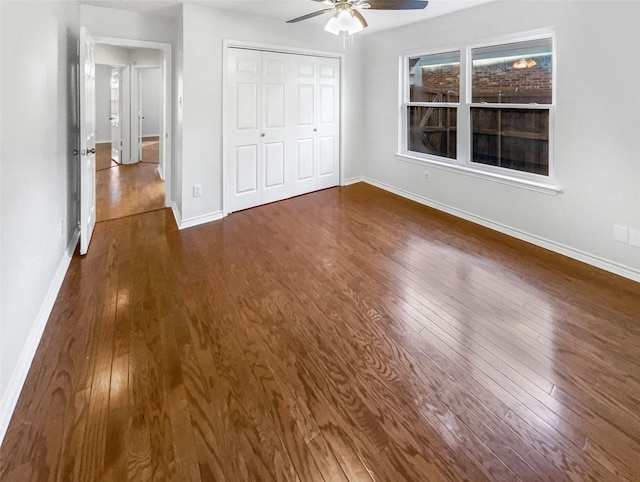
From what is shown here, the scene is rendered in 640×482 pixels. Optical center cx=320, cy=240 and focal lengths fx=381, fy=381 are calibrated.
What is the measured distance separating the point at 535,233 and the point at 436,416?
9.31 feet

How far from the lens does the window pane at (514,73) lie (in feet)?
12.0

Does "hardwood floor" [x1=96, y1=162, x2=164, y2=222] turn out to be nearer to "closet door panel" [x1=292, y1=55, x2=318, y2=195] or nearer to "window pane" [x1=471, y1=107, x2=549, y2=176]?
"closet door panel" [x1=292, y1=55, x2=318, y2=195]

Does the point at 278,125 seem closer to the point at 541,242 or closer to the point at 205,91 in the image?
the point at 205,91

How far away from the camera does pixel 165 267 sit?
3.29m

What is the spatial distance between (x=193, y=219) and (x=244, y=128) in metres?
1.33

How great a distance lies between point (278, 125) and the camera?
16.9 feet

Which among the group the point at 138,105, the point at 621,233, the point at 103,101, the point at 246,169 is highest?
the point at 103,101

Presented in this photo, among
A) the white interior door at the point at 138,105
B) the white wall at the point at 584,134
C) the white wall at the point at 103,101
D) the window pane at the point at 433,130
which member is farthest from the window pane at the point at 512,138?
the white wall at the point at 103,101

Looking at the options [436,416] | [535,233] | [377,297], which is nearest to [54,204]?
[377,297]

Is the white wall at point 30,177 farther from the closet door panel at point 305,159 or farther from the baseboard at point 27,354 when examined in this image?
the closet door panel at point 305,159

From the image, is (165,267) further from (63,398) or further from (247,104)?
(247,104)

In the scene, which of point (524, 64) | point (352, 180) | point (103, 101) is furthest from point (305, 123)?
point (103, 101)

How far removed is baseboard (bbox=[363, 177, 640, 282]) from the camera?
3.15m

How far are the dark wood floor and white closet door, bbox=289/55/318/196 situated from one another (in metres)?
2.26
